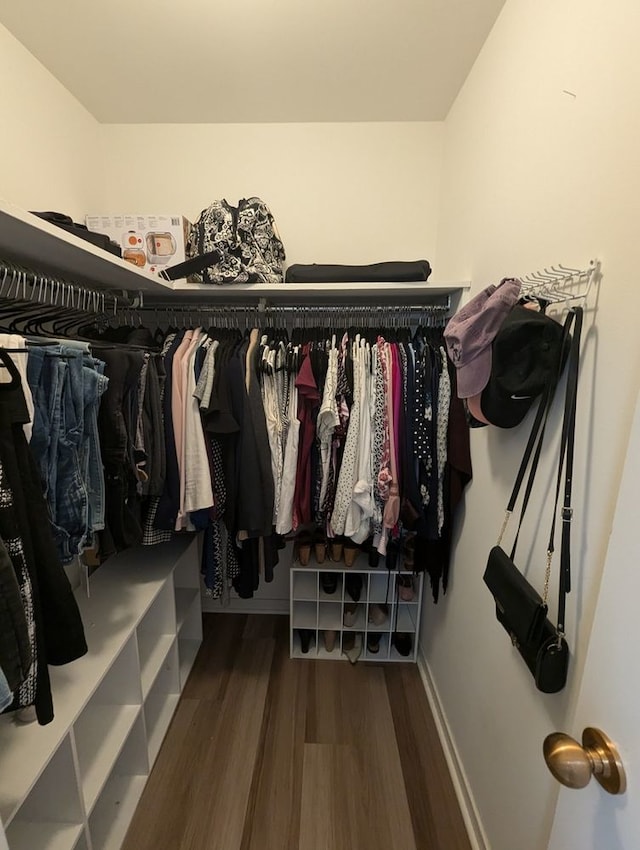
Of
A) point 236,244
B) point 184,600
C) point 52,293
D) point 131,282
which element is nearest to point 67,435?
point 52,293

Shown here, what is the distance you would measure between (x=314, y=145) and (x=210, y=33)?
1.98 feet

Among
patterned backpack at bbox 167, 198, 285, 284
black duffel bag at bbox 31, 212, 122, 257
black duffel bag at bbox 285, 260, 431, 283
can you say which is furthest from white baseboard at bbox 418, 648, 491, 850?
black duffel bag at bbox 31, 212, 122, 257

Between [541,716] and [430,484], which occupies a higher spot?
[430,484]

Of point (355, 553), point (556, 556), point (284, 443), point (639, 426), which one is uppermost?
point (639, 426)

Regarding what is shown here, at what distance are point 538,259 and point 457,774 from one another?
5.96 ft

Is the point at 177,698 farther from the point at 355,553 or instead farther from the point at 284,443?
the point at 284,443

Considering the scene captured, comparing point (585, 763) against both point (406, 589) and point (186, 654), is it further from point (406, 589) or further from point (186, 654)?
point (186, 654)

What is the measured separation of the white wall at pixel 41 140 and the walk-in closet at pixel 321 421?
0.01 meters

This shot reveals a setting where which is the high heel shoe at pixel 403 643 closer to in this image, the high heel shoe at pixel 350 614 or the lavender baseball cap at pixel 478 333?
the high heel shoe at pixel 350 614

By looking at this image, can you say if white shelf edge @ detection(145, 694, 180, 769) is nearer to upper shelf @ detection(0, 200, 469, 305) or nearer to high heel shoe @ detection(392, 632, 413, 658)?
high heel shoe @ detection(392, 632, 413, 658)

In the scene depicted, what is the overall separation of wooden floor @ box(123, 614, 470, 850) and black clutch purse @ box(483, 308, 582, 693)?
0.97 meters

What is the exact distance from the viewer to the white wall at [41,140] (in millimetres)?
1286

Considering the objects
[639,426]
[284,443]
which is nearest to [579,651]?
[639,426]

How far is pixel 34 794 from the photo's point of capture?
1011 mm
